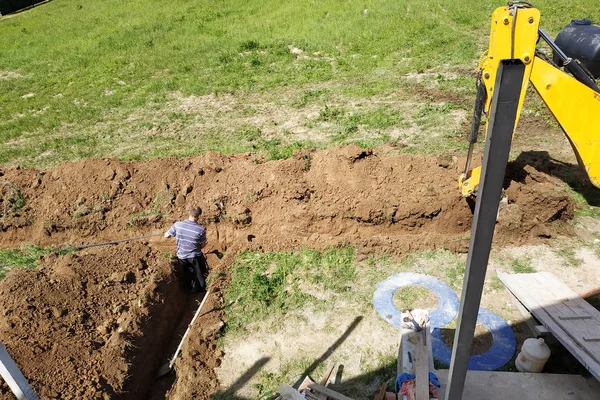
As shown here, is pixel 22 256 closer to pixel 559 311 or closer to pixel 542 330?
pixel 542 330

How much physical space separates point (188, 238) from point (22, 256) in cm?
394

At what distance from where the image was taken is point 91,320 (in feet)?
22.3

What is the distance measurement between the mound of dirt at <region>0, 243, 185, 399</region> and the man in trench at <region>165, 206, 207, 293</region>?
357mm

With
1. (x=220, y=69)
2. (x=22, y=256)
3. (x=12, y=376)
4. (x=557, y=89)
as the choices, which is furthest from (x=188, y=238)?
(x=220, y=69)

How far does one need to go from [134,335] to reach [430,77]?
1235 centimetres

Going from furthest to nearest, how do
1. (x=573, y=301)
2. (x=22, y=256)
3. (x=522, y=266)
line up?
(x=22, y=256), (x=522, y=266), (x=573, y=301)

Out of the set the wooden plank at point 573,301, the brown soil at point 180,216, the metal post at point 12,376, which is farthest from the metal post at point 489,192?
the brown soil at point 180,216

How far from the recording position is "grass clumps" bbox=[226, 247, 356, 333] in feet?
24.7

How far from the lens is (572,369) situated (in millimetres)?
5992

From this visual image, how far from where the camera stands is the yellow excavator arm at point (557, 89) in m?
6.74

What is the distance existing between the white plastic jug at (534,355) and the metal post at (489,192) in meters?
3.07

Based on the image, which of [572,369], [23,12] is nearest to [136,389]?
[572,369]

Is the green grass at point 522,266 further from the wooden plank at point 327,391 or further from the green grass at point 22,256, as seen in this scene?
the green grass at point 22,256

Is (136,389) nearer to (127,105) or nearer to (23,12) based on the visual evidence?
(127,105)
